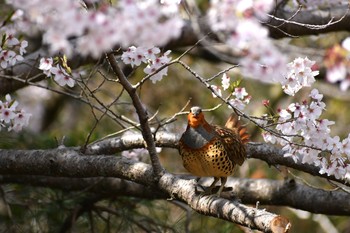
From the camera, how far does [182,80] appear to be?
8.68 meters

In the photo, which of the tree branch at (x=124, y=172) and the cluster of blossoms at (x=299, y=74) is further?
the cluster of blossoms at (x=299, y=74)

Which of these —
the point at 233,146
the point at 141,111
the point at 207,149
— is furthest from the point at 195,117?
the point at 141,111

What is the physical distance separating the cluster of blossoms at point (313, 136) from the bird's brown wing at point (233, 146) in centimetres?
53

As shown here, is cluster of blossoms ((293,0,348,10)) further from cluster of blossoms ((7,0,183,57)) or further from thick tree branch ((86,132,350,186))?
cluster of blossoms ((7,0,183,57))

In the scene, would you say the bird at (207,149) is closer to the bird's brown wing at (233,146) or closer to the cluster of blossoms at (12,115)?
the bird's brown wing at (233,146)

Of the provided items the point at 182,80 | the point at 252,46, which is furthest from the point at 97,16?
the point at 182,80

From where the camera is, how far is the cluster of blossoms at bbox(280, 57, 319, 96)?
3.65m

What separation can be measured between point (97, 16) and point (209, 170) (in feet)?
7.61

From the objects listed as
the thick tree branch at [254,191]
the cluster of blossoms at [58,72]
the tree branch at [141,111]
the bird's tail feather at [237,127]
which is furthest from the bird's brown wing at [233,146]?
the cluster of blossoms at [58,72]

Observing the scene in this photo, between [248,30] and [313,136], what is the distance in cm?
177

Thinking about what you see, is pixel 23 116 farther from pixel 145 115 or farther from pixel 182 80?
pixel 182 80

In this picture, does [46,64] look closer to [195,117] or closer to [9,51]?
[9,51]

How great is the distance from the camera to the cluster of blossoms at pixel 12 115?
400cm

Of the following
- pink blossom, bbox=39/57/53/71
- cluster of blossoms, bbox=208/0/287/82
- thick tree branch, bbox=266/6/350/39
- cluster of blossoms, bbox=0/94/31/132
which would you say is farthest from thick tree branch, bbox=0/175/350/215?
cluster of blossoms, bbox=208/0/287/82
